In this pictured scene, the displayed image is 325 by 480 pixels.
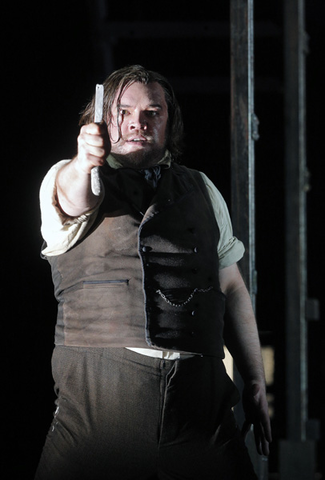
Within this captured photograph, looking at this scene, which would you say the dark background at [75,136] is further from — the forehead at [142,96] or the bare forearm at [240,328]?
the bare forearm at [240,328]

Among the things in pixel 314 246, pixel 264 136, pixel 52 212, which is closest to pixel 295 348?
pixel 314 246

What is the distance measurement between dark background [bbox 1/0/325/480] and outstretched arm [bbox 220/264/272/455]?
743mm

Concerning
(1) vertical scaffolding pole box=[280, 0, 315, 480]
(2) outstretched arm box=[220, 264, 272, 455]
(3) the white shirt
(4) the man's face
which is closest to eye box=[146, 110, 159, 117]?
(4) the man's face

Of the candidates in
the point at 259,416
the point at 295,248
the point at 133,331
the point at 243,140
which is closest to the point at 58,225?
the point at 133,331

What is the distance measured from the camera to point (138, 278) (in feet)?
4.75

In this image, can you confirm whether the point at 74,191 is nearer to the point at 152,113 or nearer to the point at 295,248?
the point at 152,113

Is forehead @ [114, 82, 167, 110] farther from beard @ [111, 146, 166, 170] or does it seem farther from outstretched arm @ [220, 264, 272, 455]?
outstretched arm @ [220, 264, 272, 455]

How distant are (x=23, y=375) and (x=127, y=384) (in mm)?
871

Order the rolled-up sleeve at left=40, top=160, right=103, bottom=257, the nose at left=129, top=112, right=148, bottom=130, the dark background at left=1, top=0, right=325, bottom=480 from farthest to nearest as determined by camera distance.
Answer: the dark background at left=1, top=0, right=325, bottom=480 < the nose at left=129, top=112, right=148, bottom=130 < the rolled-up sleeve at left=40, top=160, right=103, bottom=257

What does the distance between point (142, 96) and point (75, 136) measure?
2.34 feet

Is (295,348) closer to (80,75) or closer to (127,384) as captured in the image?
(80,75)

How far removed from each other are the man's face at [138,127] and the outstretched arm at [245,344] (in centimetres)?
37

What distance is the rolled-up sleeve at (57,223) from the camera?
140 cm

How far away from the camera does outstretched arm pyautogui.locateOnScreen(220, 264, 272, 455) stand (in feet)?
5.37
